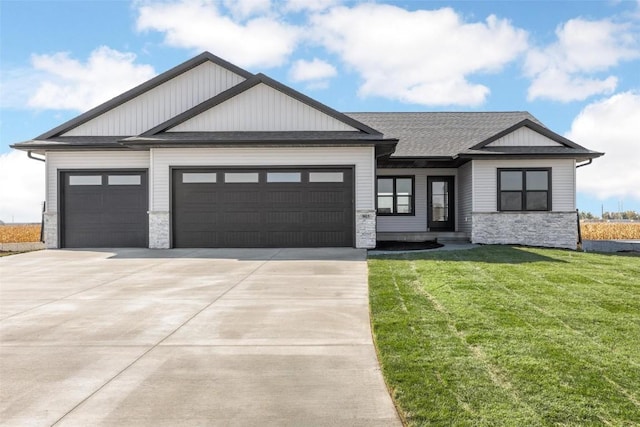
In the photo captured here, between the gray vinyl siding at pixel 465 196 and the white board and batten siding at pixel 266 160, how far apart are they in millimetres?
4625

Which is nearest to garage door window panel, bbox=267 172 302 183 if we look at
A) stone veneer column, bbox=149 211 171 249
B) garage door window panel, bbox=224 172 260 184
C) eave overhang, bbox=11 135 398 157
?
garage door window panel, bbox=224 172 260 184

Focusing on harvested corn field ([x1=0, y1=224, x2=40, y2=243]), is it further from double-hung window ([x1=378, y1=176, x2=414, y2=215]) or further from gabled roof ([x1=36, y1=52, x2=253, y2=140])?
double-hung window ([x1=378, y1=176, x2=414, y2=215])

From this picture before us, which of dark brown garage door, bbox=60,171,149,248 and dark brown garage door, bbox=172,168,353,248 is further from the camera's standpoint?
dark brown garage door, bbox=60,171,149,248

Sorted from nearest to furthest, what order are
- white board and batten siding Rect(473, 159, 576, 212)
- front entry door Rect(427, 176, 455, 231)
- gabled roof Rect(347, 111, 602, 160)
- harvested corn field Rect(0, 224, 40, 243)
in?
gabled roof Rect(347, 111, 602, 160)
white board and batten siding Rect(473, 159, 576, 212)
front entry door Rect(427, 176, 455, 231)
harvested corn field Rect(0, 224, 40, 243)

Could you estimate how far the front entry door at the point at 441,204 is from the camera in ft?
66.8

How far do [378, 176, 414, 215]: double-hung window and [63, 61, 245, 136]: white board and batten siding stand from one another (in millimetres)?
7290

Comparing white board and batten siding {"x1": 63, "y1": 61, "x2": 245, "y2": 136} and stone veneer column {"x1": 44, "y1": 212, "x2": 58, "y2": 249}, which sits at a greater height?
white board and batten siding {"x1": 63, "y1": 61, "x2": 245, "y2": 136}

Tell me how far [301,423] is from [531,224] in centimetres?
1643

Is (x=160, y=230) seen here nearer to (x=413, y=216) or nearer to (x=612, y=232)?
(x=413, y=216)

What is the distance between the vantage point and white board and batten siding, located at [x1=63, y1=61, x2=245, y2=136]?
1783cm

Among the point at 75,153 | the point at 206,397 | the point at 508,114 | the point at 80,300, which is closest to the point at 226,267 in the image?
the point at 80,300

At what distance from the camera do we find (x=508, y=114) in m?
23.2

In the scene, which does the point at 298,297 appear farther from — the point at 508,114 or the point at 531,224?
the point at 508,114

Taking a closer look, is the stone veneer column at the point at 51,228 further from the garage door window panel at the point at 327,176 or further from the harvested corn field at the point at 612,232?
the harvested corn field at the point at 612,232
